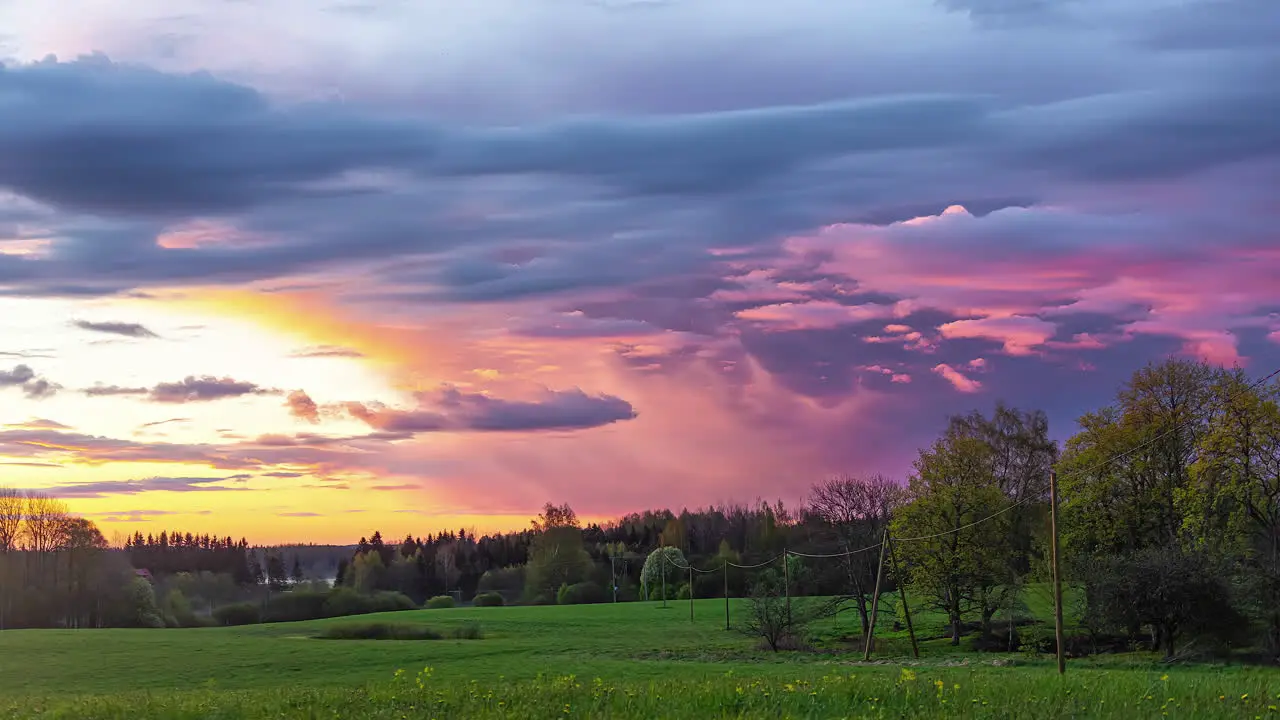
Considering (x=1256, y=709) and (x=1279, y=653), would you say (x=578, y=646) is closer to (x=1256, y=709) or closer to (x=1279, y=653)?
(x=1279, y=653)

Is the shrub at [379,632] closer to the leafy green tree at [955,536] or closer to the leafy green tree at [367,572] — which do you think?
the leafy green tree at [955,536]

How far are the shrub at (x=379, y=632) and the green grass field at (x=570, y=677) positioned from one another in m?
2.70

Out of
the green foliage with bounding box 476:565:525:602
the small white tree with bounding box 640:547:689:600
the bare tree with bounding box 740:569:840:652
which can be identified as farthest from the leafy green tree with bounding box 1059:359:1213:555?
the green foliage with bounding box 476:565:525:602

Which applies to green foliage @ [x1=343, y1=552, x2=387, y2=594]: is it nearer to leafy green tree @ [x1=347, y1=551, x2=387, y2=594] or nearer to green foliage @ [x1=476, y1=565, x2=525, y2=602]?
leafy green tree @ [x1=347, y1=551, x2=387, y2=594]

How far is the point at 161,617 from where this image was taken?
403ft

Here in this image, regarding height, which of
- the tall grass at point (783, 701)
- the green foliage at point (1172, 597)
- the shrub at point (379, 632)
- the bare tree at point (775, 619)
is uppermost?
the tall grass at point (783, 701)

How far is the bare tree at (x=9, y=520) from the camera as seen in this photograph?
403ft

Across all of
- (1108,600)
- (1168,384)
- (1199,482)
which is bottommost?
(1108,600)

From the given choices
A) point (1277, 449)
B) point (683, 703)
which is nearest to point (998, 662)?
point (1277, 449)

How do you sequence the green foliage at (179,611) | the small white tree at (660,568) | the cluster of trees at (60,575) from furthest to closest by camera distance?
1. the small white tree at (660,568)
2. the green foliage at (179,611)
3. the cluster of trees at (60,575)

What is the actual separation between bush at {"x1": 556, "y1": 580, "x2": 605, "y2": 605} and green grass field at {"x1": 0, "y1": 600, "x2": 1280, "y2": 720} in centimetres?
2269

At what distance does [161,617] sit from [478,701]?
12168 centimetres

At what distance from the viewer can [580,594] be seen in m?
152

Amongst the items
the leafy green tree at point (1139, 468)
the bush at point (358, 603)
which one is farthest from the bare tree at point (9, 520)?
the leafy green tree at point (1139, 468)
